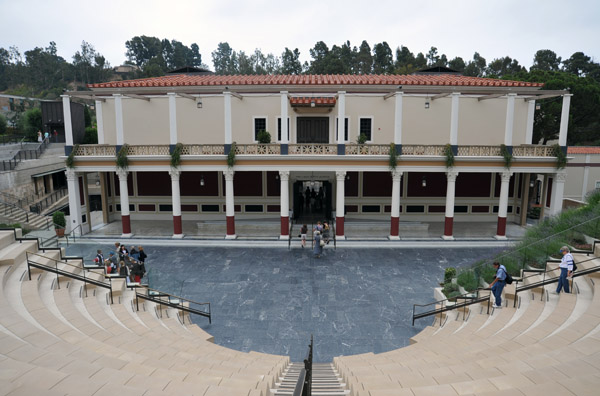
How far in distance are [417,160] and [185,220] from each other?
16037 mm

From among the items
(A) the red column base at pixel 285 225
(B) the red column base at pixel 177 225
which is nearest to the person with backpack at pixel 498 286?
(A) the red column base at pixel 285 225

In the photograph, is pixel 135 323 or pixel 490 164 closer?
pixel 135 323

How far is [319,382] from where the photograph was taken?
726 cm

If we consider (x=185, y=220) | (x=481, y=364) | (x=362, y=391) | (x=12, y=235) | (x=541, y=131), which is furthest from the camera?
(x=541, y=131)

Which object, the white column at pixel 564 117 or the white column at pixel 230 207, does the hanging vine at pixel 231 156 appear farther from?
the white column at pixel 564 117

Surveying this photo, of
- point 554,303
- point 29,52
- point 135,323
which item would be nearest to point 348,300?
point 554,303

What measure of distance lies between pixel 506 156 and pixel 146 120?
2227 cm

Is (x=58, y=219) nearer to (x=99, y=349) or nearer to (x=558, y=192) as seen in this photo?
(x=99, y=349)

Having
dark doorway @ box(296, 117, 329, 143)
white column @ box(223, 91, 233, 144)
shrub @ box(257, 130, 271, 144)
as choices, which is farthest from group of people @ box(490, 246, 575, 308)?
dark doorway @ box(296, 117, 329, 143)

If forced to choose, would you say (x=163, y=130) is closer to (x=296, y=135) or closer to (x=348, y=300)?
(x=296, y=135)

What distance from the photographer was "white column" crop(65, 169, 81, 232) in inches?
867

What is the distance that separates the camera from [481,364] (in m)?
6.45

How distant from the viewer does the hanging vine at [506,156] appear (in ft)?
69.2

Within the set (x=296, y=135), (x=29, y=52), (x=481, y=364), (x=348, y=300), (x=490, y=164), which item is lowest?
(x=348, y=300)
